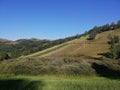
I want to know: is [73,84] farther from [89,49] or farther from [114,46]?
[89,49]

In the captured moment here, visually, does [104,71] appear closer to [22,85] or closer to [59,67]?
[59,67]

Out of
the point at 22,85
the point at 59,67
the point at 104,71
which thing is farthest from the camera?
the point at 59,67

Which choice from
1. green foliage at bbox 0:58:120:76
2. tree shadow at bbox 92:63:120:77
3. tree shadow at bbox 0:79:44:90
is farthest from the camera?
green foliage at bbox 0:58:120:76

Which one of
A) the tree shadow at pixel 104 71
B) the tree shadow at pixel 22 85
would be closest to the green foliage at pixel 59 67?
the tree shadow at pixel 104 71

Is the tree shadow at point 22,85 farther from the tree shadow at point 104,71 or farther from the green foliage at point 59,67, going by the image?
the tree shadow at point 104,71

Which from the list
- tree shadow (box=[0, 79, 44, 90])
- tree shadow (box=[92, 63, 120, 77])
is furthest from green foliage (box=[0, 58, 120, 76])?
tree shadow (box=[0, 79, 44, 90])

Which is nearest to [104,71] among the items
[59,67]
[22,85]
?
[59,67]

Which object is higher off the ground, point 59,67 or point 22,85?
point 22,85

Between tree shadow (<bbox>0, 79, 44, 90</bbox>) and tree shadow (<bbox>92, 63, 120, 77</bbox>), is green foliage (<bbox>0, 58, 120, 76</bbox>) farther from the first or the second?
tree shadow (<bbox>0, 79, 44, 90</bbox>)

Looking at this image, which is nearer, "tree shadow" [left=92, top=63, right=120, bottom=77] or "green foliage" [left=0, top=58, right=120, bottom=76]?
"tree shadow" [left=92, top=63, right=120, bottom=77]

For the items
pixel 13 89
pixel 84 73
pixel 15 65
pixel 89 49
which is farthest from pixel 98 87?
pixel 89 49

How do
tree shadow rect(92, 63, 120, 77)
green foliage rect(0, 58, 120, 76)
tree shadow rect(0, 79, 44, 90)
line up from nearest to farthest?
tree shadow rect(0, 79, 44, 90) < tree shadow rect(92, 63, 120, 77) < green foliage rect(0, 58, 120, 76)

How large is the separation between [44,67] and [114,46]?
43.3m

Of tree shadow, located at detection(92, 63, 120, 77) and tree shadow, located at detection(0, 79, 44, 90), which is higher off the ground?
tree shadow, located at detection(0, 79, 44, 90)
